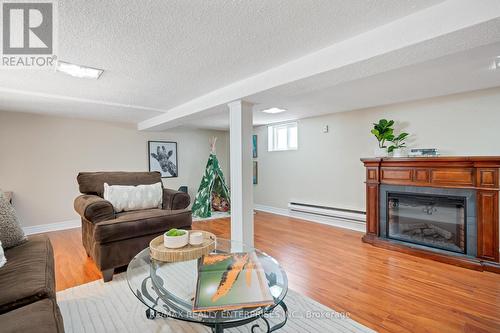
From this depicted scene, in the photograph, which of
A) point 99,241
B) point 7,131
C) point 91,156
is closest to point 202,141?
point 91,156

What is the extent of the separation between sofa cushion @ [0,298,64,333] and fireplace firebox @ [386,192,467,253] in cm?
339

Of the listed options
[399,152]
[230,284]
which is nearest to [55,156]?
[230,284]

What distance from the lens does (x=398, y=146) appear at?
10.7 ft

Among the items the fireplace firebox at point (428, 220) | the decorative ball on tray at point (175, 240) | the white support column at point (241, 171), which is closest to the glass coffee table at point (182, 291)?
the decorative ball on tray at point (175, 240)

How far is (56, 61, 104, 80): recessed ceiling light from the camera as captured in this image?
79.0 inches

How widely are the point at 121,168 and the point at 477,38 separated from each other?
5.02m

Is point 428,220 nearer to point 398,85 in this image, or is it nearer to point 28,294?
point 398,85

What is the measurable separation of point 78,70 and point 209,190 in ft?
10.6

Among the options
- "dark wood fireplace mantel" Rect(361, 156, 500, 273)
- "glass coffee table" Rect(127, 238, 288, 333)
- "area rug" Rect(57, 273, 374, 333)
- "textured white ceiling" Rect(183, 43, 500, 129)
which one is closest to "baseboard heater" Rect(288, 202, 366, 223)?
"dark wood fireplace mantel" Rect(361, 156, 500, 273)

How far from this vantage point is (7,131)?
356cm

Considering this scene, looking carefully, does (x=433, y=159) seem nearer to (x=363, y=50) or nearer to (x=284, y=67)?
(x=363, y=50)

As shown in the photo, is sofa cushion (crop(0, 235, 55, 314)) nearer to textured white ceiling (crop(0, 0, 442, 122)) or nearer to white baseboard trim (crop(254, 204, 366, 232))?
textured white ceiling (crop(0, 0, 442, 122))

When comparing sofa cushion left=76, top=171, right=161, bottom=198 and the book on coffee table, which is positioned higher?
sofa cushion left=76, top=171, right=161, bottom=198

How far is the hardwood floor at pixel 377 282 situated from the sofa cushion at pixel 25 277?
75 cm
